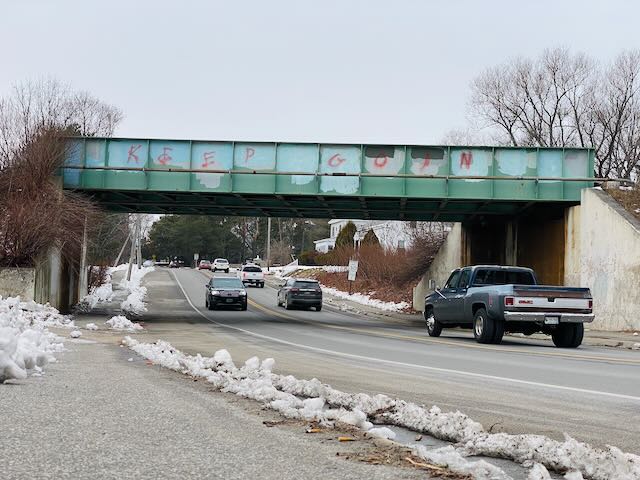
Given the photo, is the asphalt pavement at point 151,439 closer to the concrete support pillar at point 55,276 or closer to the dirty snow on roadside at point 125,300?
the concrete support pillar at point 55,276

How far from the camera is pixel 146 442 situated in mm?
5883

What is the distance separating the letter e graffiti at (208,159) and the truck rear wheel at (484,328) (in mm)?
→ 15424

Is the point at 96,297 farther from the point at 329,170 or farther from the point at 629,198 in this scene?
the point at 629,198

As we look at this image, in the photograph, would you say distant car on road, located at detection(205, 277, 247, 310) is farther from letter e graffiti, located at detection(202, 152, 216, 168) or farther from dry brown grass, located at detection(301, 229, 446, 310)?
dry brown grass, located at detection(301, 229, 446, 310)

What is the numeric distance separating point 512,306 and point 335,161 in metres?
14.4

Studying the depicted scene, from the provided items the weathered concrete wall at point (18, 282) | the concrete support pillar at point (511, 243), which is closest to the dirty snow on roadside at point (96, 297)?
the weathered concrete wall at point (18, 282)

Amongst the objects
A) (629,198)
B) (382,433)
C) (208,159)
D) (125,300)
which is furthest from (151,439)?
(125,300)

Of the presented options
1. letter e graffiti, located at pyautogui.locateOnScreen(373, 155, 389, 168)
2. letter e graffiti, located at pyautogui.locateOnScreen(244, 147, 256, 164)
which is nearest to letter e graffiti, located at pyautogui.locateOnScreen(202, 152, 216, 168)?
letter e graffiti, located at pyautogui.locateOnScreen(244, 147, 256, 164)

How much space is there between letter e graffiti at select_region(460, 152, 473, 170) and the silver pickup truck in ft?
34.5

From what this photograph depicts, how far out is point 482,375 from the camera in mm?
12156

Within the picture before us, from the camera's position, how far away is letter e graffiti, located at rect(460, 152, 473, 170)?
106ft

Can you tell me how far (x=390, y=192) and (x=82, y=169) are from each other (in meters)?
12.9

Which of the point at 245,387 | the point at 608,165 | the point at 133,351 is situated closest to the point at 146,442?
the point at 245,387

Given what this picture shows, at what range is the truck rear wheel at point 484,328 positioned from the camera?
66.2ft
